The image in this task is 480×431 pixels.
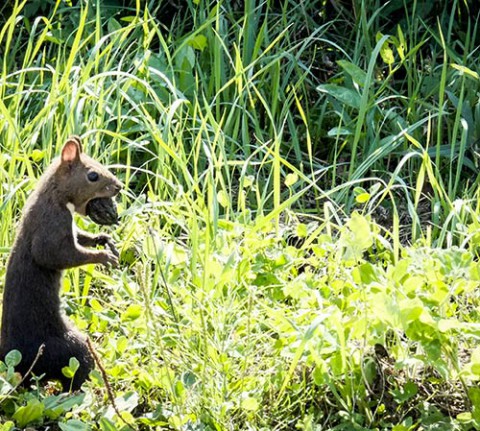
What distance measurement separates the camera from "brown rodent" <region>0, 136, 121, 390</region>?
483cm

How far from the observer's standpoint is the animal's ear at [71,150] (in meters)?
4.96

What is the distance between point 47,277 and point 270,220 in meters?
1.09

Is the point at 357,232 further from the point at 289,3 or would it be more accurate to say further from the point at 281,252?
the point at 289,3

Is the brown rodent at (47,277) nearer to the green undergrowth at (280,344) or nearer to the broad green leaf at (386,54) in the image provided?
the green undergrowth at (280,344)

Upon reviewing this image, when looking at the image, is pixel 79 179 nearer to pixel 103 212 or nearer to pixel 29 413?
pixel 103 212

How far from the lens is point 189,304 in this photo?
16.3 ft

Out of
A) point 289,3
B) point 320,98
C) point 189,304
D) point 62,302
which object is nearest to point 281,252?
point 189,304

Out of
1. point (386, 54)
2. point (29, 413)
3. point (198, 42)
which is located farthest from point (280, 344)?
point (198, 42)

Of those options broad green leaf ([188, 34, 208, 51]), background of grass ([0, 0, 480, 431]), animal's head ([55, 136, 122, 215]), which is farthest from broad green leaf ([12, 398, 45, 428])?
broad green leaf ([188, 34, 208, 51])

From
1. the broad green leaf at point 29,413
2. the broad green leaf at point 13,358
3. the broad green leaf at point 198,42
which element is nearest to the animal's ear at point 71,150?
the broad green leaf at point 13,358

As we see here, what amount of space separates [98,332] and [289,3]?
282cm

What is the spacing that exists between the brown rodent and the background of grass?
126 millimetres

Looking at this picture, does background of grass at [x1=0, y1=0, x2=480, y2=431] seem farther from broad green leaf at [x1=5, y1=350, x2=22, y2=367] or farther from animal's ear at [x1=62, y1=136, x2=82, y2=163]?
animal's ear at [x1=62, y1=136, x2=82, y2=163]

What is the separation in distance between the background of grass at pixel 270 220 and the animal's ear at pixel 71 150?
48 cm
